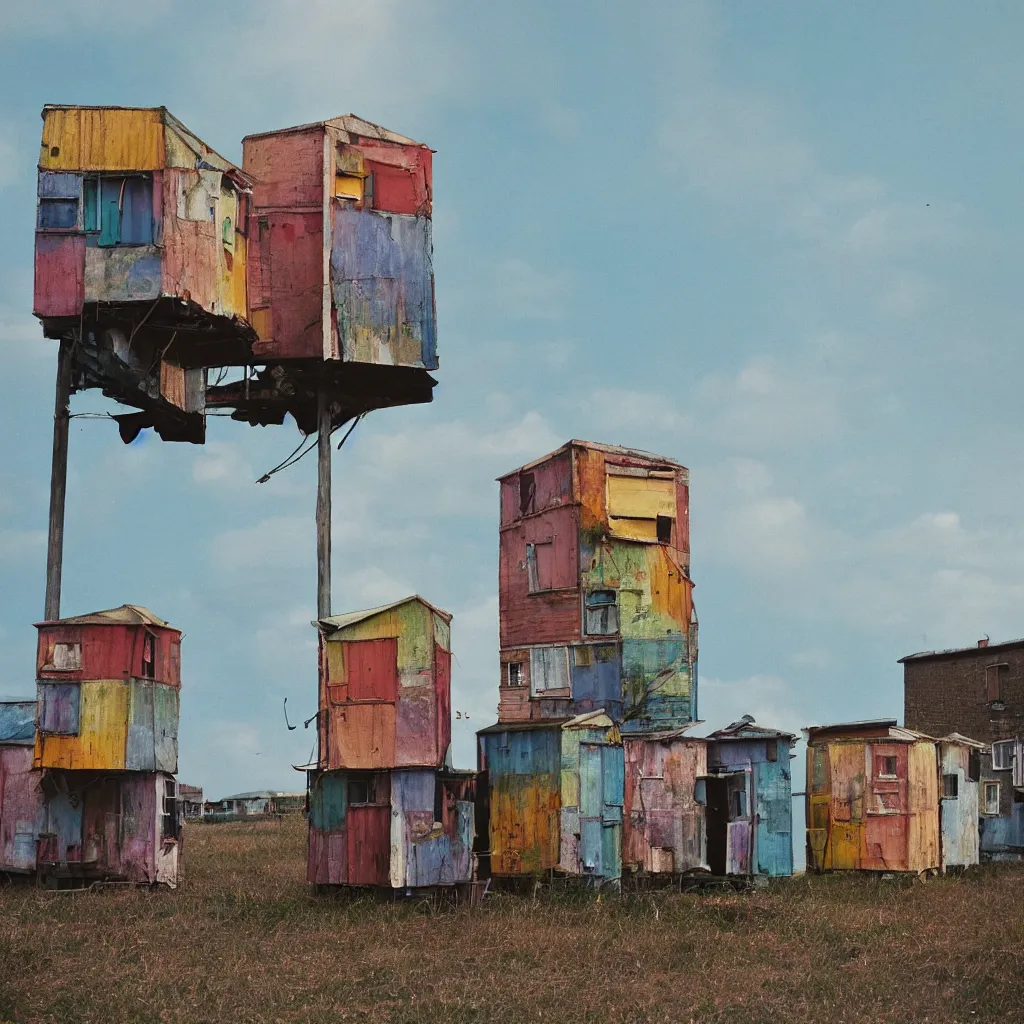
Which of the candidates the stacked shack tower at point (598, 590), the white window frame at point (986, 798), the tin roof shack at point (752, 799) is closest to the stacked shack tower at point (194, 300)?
the stacked shack tower at point (598, 590)

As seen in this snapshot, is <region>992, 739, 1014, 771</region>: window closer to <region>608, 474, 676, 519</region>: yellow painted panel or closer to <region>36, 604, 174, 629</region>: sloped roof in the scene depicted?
<region>608, 474, 676, 519</region>: yellow painted panel

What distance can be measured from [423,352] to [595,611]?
775 centimetres

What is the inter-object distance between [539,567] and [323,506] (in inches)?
249

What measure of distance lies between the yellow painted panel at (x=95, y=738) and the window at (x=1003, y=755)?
27.4 m

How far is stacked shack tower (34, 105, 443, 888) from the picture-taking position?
100ft

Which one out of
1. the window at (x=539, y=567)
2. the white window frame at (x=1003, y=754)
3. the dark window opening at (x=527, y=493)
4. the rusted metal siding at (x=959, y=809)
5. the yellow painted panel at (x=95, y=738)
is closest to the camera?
the yellow painted panel at (x=95, y=738)

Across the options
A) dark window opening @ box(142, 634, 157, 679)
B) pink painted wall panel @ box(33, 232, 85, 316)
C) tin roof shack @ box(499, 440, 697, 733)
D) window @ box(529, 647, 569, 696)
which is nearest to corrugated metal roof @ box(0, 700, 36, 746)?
dark window opening @ box(142, 634, 157, 679)

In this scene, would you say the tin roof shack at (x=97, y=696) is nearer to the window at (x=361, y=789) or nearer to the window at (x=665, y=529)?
the window at (x=361, y=789)

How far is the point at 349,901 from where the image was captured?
27.2 metres

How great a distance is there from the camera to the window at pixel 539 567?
1492 inches

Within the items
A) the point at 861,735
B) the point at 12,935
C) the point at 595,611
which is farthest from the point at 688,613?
the point at 12,935

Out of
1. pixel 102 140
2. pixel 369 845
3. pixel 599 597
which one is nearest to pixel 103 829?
pixel 369 845

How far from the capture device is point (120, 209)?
3198 cm

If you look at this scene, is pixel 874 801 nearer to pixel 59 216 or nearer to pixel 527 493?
pixel 527 493
